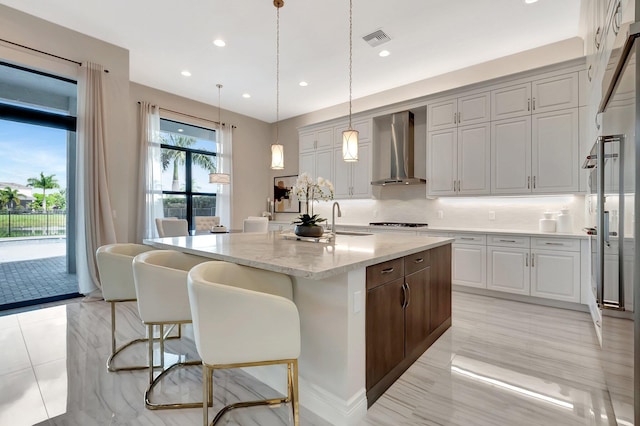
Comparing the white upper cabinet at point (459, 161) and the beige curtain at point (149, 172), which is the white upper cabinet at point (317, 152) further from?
the beige curtain at point (149, 172)

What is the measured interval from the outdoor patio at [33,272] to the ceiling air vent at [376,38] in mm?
4974

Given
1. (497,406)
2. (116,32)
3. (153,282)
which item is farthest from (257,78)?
(497,406)

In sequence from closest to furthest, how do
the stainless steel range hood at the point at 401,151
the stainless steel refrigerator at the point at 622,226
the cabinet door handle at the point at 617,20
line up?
the stainless steel refrigerator at the point at 622,226
the cabinet door handle at the point at 617,20
the stainless steel range hood at the point at 401,151

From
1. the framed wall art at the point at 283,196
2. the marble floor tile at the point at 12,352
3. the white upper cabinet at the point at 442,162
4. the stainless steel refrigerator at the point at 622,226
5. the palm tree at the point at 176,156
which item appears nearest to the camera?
the stainless steel refrigerator at the point at 622,226

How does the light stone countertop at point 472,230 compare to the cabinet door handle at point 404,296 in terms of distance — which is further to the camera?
the light stone countertop at point 472,230

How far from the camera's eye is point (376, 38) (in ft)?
12.6

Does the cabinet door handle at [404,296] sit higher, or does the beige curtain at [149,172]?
the beige curtain at [149,172]

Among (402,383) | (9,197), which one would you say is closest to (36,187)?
(9,197)

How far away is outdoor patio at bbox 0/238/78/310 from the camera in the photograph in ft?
12.3

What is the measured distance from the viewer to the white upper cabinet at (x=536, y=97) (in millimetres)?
3666

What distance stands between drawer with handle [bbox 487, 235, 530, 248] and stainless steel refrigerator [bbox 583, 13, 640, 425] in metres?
2.11

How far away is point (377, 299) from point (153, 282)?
52.8 inches

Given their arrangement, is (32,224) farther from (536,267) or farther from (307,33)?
(536,267)

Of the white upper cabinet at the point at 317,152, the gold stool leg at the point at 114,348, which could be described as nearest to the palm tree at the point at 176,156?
the white upper cabinet at the point at 317,152
